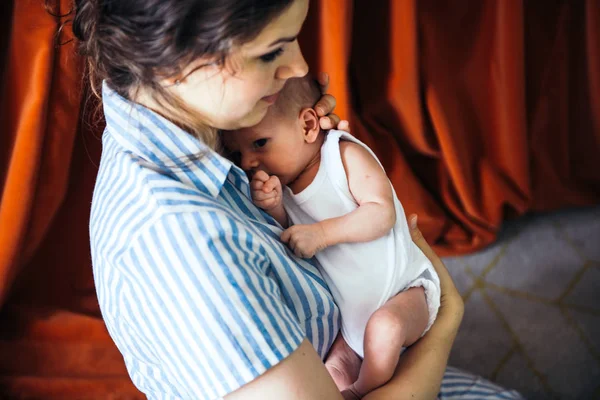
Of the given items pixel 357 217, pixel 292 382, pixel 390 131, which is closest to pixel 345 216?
pixel 357 217

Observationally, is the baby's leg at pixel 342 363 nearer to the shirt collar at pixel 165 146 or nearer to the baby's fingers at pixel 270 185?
the baby's fingers at pixel 270 185

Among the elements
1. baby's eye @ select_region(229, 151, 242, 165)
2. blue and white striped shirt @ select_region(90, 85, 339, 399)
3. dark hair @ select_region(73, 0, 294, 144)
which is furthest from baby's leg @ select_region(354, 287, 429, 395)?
dark hair @ select_region(73, 0, 294, 144)

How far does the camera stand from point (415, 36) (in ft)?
5.34

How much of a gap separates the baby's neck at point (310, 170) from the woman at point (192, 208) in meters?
0.21

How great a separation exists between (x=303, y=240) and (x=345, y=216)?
11 centimetres

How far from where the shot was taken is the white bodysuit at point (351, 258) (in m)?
→ 0.88

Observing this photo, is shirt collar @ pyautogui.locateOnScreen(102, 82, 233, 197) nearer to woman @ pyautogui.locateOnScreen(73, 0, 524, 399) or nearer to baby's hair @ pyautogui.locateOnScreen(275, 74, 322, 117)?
woman @ pyautogui.locateOnScreen(73, 0, 524, 399)

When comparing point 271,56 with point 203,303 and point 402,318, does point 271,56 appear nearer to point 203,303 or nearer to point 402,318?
point 203,303

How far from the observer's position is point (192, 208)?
59 centimetres

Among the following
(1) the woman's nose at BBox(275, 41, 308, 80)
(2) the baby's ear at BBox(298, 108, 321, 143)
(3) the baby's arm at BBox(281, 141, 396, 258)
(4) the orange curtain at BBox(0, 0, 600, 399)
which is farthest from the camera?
(4) the orange curtain at BBox(0, 0, 600, 399)

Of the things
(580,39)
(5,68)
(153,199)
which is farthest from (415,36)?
(153,199)

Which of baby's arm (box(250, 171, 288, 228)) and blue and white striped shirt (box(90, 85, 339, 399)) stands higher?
blue and white striped shirt (box(90, 85, 339, 399))

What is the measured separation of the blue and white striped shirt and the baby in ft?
0.61

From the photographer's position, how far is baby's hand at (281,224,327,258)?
80cm
